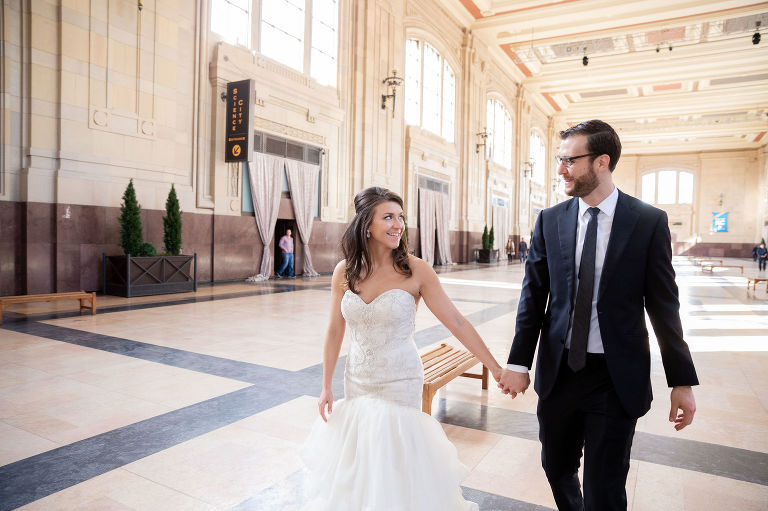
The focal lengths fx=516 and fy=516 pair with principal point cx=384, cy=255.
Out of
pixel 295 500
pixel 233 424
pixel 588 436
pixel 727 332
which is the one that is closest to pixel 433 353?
pixel 233 424

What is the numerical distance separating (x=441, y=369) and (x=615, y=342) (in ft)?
6.28

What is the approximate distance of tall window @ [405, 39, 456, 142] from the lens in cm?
1747

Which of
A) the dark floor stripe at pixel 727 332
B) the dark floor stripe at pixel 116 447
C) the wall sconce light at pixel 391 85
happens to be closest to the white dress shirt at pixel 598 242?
the dark floor stripe at pixel 116 447

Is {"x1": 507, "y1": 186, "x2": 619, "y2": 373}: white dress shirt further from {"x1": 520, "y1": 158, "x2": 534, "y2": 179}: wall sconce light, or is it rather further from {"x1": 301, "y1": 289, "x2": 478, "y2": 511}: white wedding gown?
{"x1": 520, "y1": 158, "x2": 534, "y2": 179}: wall sconce light

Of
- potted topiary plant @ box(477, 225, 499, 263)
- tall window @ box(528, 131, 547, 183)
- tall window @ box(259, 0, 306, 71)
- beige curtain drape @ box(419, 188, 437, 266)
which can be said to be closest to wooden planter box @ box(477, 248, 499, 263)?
potted topiary plant @ box(477, 225, 499, 263)

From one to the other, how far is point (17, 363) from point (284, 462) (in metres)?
3.18

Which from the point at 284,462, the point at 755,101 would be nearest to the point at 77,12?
the point at 284,462

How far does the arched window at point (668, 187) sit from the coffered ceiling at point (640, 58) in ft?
18.7

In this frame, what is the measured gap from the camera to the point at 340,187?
1453 centimetres

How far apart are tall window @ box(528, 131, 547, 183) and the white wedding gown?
97.3 feet

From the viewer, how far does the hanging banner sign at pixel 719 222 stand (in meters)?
36.8

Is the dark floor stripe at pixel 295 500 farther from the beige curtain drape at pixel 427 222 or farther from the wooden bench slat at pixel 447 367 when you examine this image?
the beige curtain drape at pixel 427 222

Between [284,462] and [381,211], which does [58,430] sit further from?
[381,211]

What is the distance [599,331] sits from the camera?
66.0 inches
